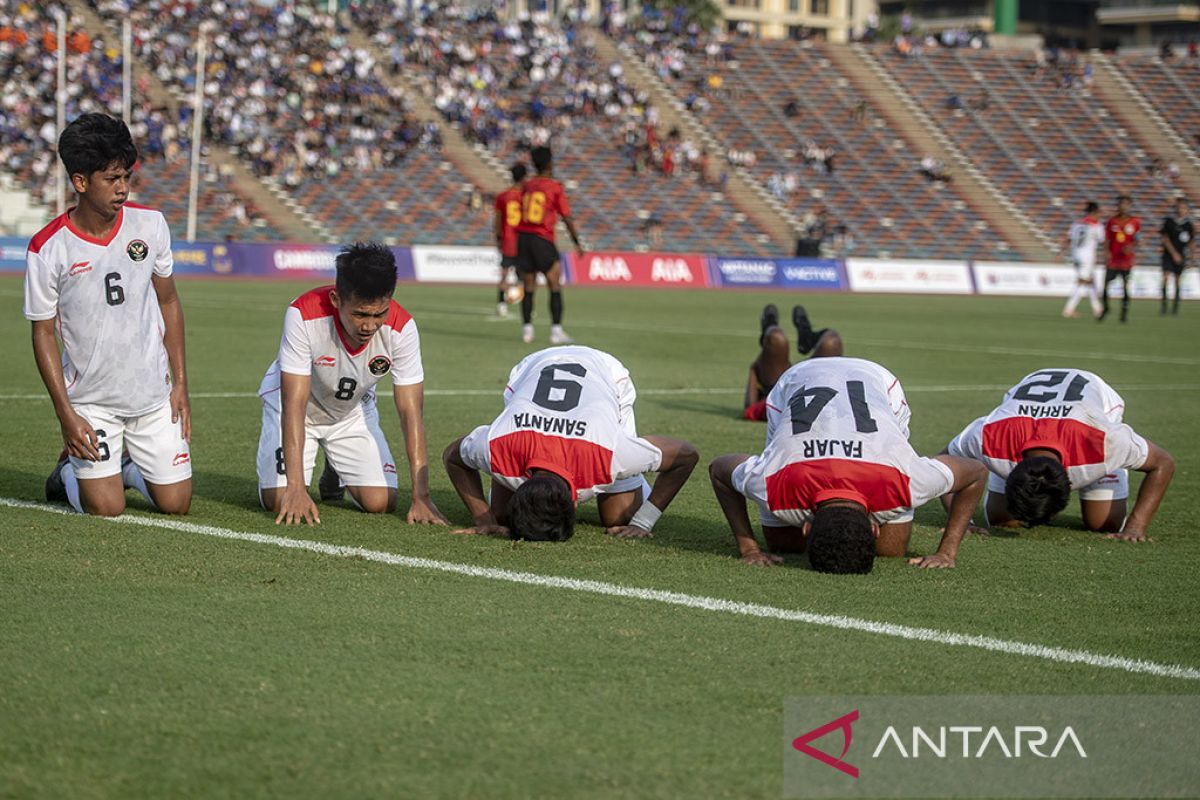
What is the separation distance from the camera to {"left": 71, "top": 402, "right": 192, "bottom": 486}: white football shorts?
7660mm

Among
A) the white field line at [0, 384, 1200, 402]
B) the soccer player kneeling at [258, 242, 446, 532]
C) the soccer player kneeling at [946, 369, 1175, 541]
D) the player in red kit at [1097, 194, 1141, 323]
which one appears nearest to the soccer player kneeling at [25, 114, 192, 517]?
the soccer player kneeling at [258, 242, 446, 532]

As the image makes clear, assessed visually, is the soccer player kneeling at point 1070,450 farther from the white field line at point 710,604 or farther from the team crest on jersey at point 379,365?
the team crest on jersey at point 379,365

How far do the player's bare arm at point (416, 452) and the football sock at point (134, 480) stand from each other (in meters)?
1.36

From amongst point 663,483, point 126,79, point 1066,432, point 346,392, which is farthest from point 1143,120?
point 346,392

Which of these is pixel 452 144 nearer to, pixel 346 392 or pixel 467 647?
pixel 346 392

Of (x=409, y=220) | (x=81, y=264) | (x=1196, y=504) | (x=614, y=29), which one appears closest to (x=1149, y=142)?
(x=614, y=29)

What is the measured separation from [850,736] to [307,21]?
155 ft

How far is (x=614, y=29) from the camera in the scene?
56812 mm

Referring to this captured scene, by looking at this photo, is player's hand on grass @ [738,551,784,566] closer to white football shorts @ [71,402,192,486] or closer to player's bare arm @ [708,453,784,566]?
player's bare arm @ [708,453,784,566]

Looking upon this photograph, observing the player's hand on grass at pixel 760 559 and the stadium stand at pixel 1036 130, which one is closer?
the player's hand on grass at pixel 760 559

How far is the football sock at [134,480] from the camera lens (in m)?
7.95

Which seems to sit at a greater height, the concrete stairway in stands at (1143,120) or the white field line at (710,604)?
the concrete stairway in stands at (1143,120)

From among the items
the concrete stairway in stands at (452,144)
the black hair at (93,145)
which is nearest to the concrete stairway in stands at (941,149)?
the concrete stairway in stands at (452,144)

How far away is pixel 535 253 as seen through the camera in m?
20.3
